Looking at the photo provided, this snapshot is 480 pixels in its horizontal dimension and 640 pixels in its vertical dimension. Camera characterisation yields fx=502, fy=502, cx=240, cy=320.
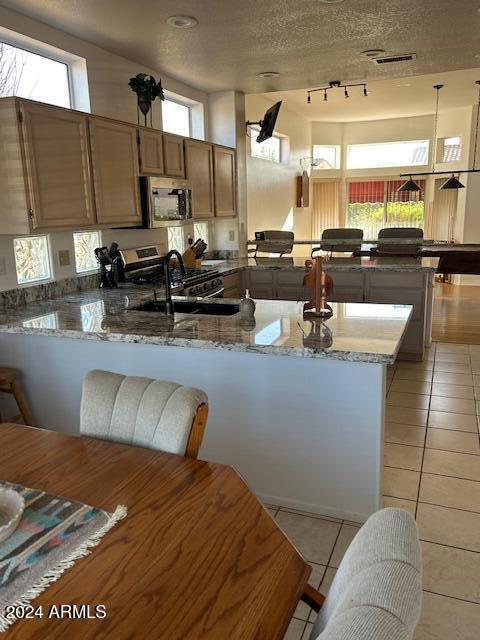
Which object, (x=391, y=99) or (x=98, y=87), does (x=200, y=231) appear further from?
(x=391, y=99)

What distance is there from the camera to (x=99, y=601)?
0.92 meters

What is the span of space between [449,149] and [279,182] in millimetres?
3571

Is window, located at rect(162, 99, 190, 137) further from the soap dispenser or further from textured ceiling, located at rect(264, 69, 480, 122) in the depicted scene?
the soap dispenser

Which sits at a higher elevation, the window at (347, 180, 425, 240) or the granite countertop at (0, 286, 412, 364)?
the window at (347, 180, 425, 240)

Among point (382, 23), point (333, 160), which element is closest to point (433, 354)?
point (382, 23)

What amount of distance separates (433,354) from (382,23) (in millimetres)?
2891

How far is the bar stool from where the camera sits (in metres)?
2.74

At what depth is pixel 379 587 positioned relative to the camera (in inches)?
29.0

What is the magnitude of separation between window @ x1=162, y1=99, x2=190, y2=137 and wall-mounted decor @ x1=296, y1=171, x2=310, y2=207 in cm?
425

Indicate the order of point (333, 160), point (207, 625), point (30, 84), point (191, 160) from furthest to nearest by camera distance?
1. point (333, 160)
2. point (191, 160)
3. point (30, 84)
4. point (207, 625)

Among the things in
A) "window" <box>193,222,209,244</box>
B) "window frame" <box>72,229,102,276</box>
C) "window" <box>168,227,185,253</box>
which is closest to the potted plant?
"window frame" <box>72,229,102,276</box>

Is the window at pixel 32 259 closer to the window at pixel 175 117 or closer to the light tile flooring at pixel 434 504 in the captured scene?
the window at pixel 175 117

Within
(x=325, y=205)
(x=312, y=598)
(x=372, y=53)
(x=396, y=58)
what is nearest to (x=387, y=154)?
(x=325, y=205)

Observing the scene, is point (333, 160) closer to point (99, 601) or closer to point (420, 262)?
point (420, 262)
